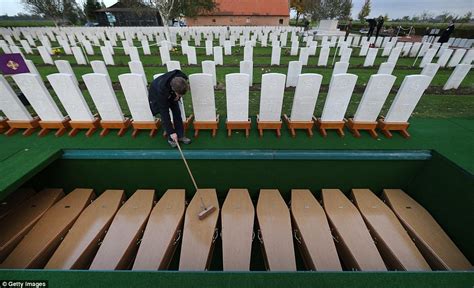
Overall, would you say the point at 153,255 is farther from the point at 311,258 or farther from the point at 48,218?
the point at 311,258

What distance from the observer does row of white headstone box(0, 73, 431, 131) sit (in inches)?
123

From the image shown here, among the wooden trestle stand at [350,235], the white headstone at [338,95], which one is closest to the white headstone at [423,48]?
the white headstone at [338,95]

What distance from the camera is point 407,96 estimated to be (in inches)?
125

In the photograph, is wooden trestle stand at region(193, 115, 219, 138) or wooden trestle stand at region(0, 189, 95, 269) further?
wooden trestle stand at region(193, 115, 219, 138)

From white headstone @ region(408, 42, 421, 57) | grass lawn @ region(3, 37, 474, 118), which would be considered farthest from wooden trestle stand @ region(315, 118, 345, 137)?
white headstone @ region(408, 42, 421, 57)

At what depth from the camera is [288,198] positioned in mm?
3387

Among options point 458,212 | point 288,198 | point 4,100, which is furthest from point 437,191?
point 4,100

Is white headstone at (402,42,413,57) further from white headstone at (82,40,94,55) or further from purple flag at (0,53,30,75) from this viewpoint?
white headstone at (82,40,94,55)

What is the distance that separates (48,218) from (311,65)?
12342 mm

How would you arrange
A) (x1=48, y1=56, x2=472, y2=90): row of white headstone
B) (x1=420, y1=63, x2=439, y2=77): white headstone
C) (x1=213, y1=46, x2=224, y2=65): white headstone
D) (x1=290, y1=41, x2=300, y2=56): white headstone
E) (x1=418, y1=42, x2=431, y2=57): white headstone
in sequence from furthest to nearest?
(x1=290, y1=41, x2=300, y2=56): white headstone → (x1=418, y1=42, x2=431, y2=57): white headstone → (x1=213, y1=46, x2=224, y2=65): white headstone → (x1=420, y1=63, x2=439, y2=77): white headstone → (x1=48, y1=56, x2=472, y2=90): row of white headstone

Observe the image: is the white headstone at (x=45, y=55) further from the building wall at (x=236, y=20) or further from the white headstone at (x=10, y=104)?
the building wall at (x=236, y=20)

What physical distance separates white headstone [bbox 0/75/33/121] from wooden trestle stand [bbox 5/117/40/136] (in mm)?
55

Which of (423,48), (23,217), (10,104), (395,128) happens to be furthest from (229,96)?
(423,48)

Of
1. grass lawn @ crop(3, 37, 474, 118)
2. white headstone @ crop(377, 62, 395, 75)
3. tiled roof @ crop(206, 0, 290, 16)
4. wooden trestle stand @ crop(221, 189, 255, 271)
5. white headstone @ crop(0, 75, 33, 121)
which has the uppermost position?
tiled roof @ crop(206, 0, 290, 16)
